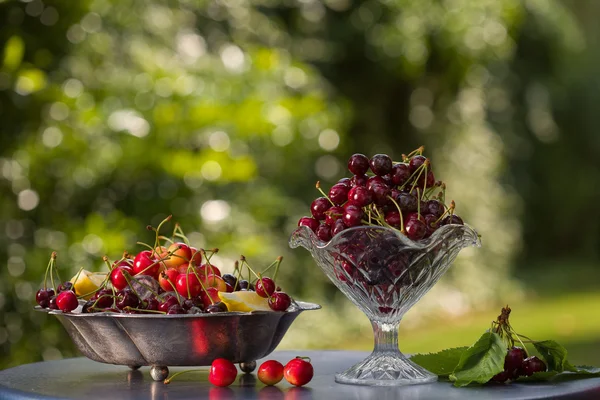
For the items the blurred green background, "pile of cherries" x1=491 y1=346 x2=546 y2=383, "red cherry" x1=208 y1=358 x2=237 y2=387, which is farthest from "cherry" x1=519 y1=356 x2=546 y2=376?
the blurred green background

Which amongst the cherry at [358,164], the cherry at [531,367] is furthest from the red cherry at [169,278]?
the cherry at [531,367]

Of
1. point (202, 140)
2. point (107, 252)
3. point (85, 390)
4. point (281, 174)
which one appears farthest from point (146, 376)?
point (281, 174)

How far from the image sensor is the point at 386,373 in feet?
4.97

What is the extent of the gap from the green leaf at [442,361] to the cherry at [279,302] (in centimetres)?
26

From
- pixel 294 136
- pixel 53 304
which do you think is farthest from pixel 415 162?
pixel 294 136

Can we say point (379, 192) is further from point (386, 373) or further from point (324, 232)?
point (386, 373)

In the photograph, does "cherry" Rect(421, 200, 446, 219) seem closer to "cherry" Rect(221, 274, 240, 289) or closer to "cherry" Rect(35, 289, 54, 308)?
"cherry" Rect(221, 274, 240, 289)

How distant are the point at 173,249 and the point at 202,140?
9.18ft

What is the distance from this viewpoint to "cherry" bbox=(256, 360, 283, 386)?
149 centimetres

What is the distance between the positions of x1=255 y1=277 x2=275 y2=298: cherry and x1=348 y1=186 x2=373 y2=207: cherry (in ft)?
0.64

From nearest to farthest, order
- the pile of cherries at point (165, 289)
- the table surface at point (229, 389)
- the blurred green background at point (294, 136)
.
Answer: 1. the table surface at point (229, 389)
2. the pile of cherries at point (165, 289)
3. the blurred green background at point (294, 136)

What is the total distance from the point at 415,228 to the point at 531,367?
0.31m

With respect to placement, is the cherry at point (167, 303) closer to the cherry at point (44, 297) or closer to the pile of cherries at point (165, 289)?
the pile of cherries at point (165, 289)

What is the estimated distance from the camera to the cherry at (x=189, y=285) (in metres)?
1.53
